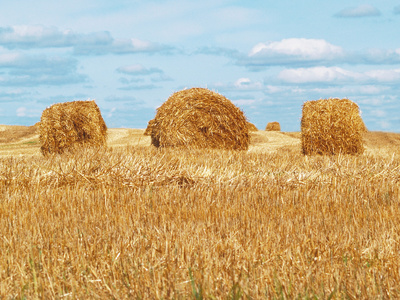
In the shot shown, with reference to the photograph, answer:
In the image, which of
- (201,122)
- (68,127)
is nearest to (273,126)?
(68,127)

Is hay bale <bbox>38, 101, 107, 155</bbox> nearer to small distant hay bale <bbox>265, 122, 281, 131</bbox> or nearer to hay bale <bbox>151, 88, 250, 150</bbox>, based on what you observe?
hay bale <bbox>151, 88, 250, 150</bbox>

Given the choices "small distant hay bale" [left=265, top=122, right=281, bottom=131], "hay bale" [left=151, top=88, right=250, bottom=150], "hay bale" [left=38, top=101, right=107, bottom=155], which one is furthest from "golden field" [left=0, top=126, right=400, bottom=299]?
"small distant hay bale" [left=265, top=122, right=281, bottom=131]

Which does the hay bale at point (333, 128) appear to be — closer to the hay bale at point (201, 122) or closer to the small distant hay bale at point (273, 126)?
the hay bale at point (201, 122)

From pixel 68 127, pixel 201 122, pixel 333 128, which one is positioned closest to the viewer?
pixel 201 122

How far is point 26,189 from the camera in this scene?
6.86m

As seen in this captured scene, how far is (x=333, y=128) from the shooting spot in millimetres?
13297

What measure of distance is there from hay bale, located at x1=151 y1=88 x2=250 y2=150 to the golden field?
5030 millimetres

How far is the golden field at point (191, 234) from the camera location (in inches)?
113

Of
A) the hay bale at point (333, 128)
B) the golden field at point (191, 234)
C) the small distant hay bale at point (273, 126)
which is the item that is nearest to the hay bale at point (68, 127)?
the hay bale at point (333, 128)

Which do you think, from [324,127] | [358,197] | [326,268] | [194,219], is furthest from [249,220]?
[324,127]

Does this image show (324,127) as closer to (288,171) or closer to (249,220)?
(288,171)

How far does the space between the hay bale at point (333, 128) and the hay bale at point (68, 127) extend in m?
6.17

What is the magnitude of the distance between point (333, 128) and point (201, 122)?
3.54 m

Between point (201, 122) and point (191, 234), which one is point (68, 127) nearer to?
point (201, 122)
